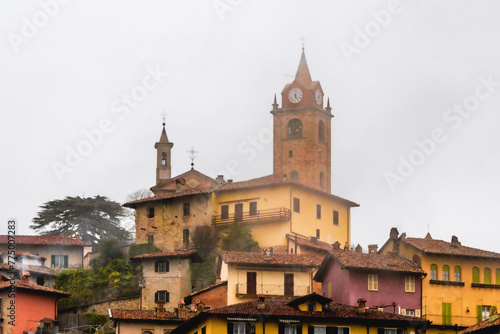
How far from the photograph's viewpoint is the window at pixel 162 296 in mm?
77875

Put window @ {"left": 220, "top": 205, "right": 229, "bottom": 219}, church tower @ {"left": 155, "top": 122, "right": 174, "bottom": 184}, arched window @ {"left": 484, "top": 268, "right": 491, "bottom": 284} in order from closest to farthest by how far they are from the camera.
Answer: arched window @ {"left": 484, "top": 268, "right": 491, "bottom": 284} < window @ {"left": 220, "top": 205, "right": 229, "bottom": 219} < church tower @ {"left": 155, "top": 122, "right": 174, "bottom": 184}

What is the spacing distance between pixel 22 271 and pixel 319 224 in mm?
21571

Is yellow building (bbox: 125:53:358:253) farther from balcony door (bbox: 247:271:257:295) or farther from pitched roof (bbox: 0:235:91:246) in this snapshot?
balcony door (bbox: 247:271:257:295)

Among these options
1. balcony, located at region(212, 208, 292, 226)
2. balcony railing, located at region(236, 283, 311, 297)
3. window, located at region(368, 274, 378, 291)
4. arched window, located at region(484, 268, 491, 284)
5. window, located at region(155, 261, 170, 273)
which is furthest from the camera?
balcony, located at region(212, 208, 292, 226)

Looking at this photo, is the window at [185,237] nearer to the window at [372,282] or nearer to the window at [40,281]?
the window at [40,281]

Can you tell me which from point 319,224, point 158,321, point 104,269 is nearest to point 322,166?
point 319,224

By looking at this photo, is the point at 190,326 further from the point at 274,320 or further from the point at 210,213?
the point at 210,213

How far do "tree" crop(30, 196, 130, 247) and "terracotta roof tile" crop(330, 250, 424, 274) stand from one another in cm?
3473

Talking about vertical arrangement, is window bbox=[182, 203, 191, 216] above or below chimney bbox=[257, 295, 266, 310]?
above

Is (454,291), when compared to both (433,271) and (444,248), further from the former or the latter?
(444,248)

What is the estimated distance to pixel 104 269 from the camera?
86250 mm

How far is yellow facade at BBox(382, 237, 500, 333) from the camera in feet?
235

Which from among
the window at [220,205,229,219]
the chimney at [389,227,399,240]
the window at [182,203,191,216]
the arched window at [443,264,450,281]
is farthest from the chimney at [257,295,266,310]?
the window at [182,203,191,216]

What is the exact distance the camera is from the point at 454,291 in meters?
73.0
